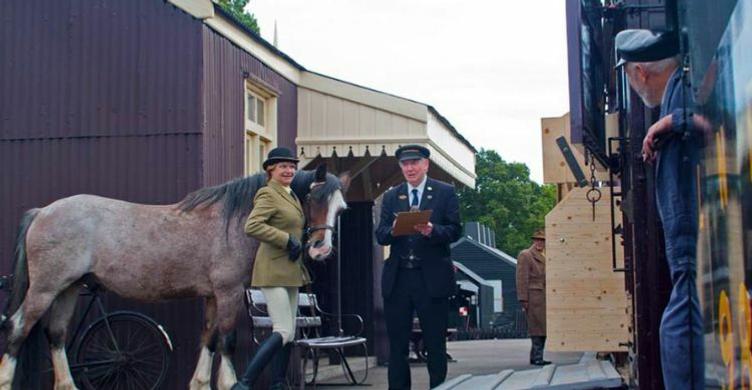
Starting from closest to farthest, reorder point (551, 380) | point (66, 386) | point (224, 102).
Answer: point (551, 380) → point (66, 386) → point (224, 102)

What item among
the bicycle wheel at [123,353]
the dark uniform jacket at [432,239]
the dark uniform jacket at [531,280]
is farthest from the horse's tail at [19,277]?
the dark uniform jacket at [531,280]

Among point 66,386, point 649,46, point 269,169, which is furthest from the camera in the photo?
point 66,386

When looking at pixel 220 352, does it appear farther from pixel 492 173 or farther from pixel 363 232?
pixel 492 173

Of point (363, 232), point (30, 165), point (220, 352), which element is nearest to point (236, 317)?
point (220, 352)

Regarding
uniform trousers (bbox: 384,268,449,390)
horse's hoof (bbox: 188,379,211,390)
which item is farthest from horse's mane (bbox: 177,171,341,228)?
uniform trousers (bbox: 384,268,449,390)

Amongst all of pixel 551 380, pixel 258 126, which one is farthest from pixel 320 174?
pixel 551 380

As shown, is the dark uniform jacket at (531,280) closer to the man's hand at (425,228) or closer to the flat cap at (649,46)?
the man's hand at (425,228)

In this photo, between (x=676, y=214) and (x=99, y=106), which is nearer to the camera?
(x=676, y=214)

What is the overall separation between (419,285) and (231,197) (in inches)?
88.3

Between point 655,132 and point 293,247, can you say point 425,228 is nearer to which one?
point 293,247

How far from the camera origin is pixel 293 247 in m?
8.17

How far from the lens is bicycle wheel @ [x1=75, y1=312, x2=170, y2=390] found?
30.6ft

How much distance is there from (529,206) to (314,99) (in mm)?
79694

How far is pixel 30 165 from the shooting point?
10383 millimetres
